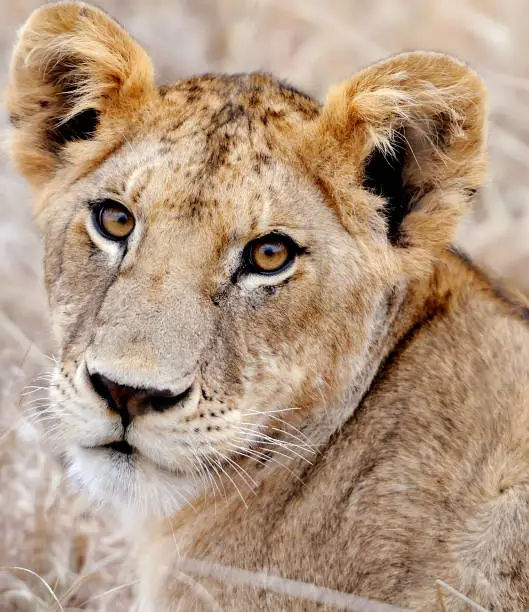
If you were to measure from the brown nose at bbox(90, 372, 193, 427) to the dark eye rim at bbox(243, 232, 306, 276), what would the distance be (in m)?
0.52

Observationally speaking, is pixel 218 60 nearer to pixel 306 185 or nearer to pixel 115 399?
pixel 306 185

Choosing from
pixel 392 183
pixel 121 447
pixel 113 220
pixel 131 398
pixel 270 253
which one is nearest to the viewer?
pixel 131 398

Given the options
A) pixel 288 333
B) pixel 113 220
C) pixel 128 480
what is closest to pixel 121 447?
pixel 128 480

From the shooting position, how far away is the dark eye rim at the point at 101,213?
11.9 feet

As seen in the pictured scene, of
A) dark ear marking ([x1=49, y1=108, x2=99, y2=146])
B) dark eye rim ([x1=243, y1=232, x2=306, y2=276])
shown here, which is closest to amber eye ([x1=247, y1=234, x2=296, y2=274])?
dark eye rim ([x1=243, y1=232, x2=306, y2=276])

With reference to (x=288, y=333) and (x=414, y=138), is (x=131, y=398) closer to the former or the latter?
(x=288, y=333)

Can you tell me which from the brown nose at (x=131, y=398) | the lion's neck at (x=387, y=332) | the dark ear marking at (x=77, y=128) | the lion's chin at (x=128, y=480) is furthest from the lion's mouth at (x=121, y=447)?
the dark ear marking at (x=77, y=128)

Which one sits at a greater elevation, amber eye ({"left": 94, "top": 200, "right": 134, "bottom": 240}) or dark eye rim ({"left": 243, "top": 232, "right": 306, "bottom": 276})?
dark eye rim ({"left": 243, "top": 232, "right": 306, "bottom": 276})

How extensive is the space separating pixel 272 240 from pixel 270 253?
0.15 ft

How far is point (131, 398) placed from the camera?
3.16m

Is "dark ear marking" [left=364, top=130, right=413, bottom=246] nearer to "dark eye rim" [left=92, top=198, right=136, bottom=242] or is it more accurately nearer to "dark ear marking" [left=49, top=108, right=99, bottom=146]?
"dark eye rim" [left=92, top=198, right=136, bottom=242]

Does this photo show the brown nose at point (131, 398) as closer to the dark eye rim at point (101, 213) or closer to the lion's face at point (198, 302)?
the lion's face at point (198, 302)

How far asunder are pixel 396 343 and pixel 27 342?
9.58 ft

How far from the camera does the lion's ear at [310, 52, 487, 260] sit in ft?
11.7
